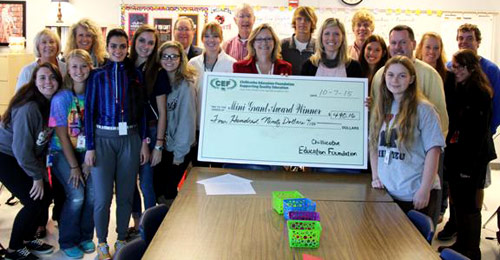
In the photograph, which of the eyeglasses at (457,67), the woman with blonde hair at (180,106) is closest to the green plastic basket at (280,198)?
the woman with blonde hair at (180,106)

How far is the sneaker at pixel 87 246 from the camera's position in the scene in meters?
3.49

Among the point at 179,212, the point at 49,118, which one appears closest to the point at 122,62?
the point at 49,118

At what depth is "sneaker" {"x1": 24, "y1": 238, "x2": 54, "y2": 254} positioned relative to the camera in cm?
351

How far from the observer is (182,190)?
250 cm

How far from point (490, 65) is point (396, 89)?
146cm

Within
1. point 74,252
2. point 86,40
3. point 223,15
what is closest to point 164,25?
point 223,15

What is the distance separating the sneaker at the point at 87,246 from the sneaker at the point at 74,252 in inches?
2.4

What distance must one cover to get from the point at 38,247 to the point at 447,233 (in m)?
3.18

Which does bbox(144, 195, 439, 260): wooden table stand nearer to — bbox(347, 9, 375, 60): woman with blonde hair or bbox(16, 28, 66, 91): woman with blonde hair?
bbox(16, 28, 66, 91): woman with blonde hair

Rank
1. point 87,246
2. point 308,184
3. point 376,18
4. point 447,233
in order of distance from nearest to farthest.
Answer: point 308,184, point 87,246, point 447,233, point 376,18

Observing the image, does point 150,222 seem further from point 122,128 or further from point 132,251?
point 122,128

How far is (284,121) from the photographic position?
291cm

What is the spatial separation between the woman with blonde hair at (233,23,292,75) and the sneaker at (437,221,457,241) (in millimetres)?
1870

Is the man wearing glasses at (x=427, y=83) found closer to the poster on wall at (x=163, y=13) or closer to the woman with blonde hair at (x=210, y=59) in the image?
the woman with blonde hair at (x=210, y=59)
